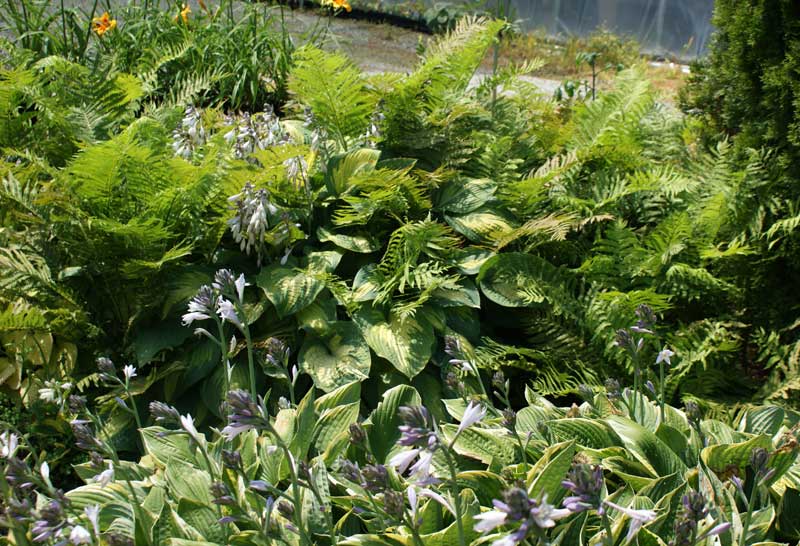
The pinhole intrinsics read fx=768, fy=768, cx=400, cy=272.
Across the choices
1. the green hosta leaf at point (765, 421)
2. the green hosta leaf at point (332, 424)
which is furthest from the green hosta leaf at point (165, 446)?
the green hosta leaf at point (765, 421)

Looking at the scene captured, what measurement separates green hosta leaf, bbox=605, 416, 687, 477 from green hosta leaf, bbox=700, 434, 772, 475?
0.07 metres

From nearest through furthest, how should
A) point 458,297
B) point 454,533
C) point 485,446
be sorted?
point 454,533 < point 485,446 < point 458,297

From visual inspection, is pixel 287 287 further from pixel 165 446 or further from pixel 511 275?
pixel 511 275

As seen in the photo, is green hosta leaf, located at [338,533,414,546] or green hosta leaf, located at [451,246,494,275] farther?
green hosta leaf, located at [451,246,494,275]

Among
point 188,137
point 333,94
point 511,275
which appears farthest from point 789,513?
point 188,137

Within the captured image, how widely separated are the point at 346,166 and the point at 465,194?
1.70 feet

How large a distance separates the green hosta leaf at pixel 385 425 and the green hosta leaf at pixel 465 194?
1.15 metres

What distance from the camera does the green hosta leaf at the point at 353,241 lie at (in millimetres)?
2977

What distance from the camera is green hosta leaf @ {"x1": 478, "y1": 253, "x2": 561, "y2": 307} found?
9.60 ft

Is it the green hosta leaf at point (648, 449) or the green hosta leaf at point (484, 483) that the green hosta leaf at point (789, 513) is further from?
the green hosta leaf at point (484, 483)

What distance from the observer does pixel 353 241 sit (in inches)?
118

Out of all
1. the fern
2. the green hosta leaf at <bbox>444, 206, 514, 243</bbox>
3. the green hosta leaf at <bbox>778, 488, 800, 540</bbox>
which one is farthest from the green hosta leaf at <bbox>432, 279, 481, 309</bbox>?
the green hosta leaf at <bbox>778, 488, 800, 540</bbox>

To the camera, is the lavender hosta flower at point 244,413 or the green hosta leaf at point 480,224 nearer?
the lavender hosta flower at point 244,413

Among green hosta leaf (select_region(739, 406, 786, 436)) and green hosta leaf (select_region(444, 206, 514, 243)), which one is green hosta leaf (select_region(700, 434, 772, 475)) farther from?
green hosta leaf (select_region(444, 206, 514, 243))
